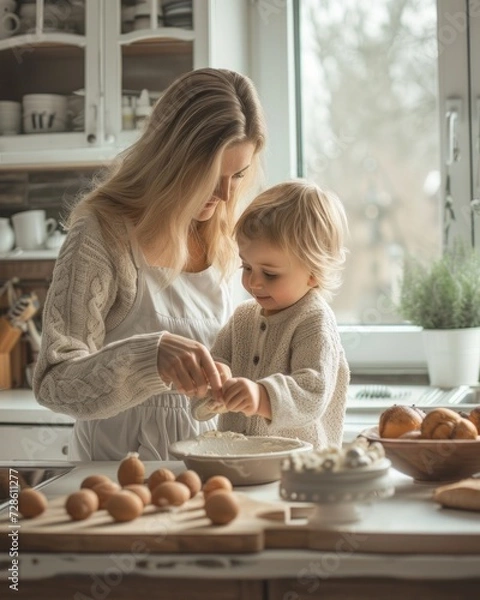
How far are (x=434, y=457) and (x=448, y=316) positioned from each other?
137cm

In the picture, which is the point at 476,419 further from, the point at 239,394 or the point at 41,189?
the point at 41,189

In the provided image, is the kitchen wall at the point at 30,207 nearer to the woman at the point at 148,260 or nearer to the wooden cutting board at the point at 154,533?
the woman at the point at 148,260

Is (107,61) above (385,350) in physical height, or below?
above

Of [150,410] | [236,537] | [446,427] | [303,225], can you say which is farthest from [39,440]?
[236,537]

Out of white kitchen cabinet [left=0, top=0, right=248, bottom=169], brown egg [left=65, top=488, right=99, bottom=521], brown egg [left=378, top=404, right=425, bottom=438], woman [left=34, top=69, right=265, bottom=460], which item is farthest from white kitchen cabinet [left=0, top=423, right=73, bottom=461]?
brown egg [left=65, top=488, right=99, bottom=521]

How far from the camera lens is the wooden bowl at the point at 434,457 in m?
1.37

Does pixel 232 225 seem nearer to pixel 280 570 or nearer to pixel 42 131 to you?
pixel 280 570

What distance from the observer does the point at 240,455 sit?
1.43m

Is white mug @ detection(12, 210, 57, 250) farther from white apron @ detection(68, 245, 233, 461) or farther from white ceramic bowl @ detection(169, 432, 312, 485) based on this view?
white ceramic bowl @ detection(169, 432, 312, 485)

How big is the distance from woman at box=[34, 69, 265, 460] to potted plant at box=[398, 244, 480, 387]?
98 centimetres

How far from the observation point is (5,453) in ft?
8.63

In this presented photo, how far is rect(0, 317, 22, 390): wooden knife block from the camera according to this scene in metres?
3.13

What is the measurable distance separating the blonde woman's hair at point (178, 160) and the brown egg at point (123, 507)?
64cm

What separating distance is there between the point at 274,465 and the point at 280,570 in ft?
1.00
